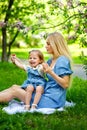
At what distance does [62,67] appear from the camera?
7.39 m

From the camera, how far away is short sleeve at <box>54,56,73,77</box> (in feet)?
24.1

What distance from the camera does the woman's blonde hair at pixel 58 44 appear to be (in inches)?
295

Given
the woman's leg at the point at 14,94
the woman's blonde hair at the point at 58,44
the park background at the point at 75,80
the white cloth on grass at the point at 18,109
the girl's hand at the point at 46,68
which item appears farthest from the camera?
the woman's leg at the point at 14,94

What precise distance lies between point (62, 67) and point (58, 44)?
1.24ft

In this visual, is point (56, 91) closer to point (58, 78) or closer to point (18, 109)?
point (58, 78)

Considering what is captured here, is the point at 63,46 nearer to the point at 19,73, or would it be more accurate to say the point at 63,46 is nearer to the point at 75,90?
the point at 75,90

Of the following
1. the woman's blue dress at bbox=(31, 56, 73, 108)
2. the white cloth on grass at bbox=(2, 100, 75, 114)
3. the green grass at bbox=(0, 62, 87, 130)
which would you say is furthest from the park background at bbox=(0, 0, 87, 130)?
the woman's blue dress at bbox=(31, 56, 73, 108)

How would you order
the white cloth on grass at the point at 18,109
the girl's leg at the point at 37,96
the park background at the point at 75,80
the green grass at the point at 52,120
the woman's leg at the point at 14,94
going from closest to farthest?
the green grass at the point at 52,120
the park background at the point at 75,80
the white cloth on grass at the point at 18,109
the girl's leg at the point at 37,96
the woman's leg at the point at 14,94

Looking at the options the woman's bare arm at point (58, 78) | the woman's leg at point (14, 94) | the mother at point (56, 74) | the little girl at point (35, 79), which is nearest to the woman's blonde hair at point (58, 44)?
the mother at point (56, 74)

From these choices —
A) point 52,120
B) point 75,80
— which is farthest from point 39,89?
point 75,80

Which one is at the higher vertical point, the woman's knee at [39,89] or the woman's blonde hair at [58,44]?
the woman's blonde hair at [58,44]

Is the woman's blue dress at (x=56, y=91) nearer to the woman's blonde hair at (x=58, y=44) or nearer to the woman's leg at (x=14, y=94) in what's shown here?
the woman's blonde hair at (x=58, y=44)

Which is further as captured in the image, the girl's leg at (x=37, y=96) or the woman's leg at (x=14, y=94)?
the woman's leg at (x=14, y=94)

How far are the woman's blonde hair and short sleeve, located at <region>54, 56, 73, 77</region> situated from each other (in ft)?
0.33
